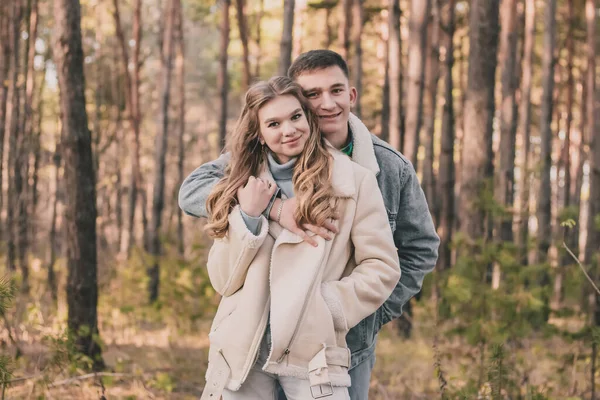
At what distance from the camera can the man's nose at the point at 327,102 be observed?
293 centimetres

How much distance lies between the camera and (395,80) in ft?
30.7

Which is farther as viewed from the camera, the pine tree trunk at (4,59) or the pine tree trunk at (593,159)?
the pine tree trunk at (4,59)

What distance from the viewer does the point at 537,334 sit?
31.1 feet

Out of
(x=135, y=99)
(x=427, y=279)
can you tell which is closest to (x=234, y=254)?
(x=427, y=279)

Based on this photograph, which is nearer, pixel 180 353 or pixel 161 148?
pixel 180 353

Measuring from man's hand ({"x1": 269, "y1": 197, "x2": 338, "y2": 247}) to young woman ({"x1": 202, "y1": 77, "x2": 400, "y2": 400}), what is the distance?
2 centimetres

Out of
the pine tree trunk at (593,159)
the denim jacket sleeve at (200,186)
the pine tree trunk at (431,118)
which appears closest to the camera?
the denim jacket sleeve at (200,186)

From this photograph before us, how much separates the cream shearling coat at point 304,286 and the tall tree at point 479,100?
5.49 m

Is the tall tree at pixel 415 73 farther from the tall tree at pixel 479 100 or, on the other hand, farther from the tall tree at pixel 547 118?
the tall tree at pixel 547 118

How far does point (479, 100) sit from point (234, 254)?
240 inches

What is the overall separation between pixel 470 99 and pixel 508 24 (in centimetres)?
394

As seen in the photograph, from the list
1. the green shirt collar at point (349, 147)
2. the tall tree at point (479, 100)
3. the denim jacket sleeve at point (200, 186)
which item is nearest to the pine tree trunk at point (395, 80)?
the tall tree at point (479, 100)

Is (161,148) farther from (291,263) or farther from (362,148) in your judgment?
(291,263)

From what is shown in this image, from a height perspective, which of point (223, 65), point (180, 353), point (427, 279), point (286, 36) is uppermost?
point (223, 65)
